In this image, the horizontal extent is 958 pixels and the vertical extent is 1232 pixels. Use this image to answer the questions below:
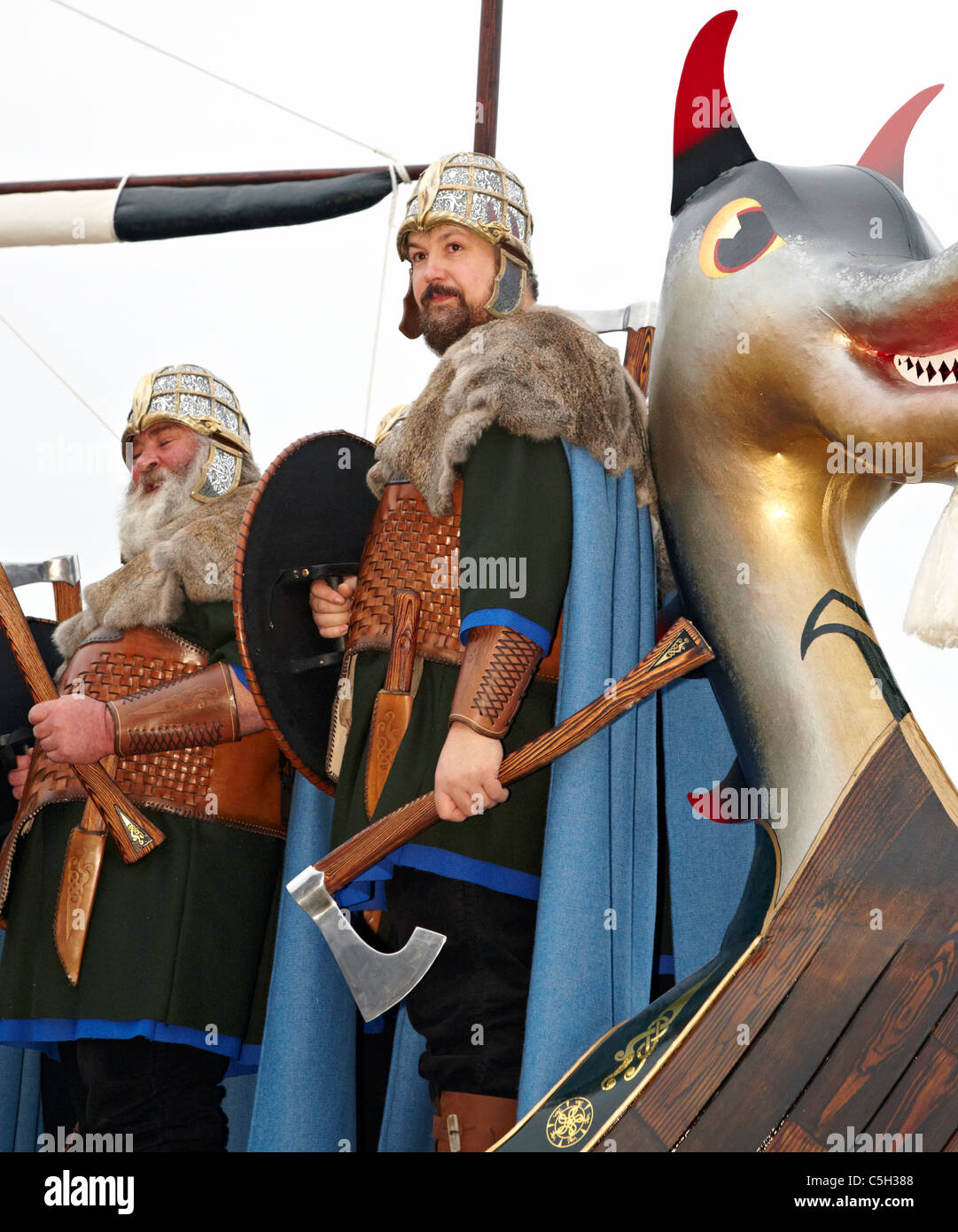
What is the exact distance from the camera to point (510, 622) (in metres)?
2.93

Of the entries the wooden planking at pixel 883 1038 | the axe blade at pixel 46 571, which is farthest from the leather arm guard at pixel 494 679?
the axe blade at pixel 46 571

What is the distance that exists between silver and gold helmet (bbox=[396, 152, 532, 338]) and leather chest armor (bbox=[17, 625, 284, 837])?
1.09 m

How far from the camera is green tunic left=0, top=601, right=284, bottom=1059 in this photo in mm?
3600

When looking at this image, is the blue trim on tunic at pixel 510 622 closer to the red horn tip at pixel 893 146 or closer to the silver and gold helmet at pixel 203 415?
the red horn tip at pixel 893 146

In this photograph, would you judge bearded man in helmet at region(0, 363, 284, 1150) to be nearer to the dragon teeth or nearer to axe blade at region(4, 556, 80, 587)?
axe blade at region(4, 556, 80, 587)

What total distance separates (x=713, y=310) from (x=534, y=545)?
1.88 feet

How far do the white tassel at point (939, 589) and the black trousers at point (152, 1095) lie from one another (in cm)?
197

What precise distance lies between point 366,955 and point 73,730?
1.13m

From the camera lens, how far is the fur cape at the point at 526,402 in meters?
3.06

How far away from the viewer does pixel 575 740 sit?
2.89 meters

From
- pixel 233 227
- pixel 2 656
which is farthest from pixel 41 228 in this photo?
pixel 2 656

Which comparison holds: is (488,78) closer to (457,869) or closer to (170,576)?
(170,576)
